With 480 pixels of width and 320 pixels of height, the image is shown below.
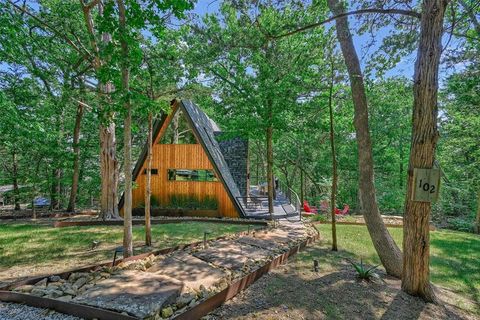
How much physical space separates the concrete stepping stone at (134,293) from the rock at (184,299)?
0.23 ft

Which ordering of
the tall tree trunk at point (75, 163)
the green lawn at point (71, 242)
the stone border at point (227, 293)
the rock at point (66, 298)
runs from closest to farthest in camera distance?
the stone border at point (227, 293) → the rock at point (66, 298) → the green lawn at point (71, 242) → the tall tree trunk at point (75, 163)

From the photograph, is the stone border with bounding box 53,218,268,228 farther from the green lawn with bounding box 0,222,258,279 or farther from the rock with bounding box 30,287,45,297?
the rock with bounding box 30,287,45,297

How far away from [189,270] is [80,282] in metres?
1.66

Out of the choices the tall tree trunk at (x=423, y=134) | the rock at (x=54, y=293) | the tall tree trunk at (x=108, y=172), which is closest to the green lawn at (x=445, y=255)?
the tall tree trunk at (x=423, y=134)

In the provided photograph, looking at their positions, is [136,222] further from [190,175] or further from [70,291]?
[70,291]

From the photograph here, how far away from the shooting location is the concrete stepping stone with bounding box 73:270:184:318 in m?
2.96

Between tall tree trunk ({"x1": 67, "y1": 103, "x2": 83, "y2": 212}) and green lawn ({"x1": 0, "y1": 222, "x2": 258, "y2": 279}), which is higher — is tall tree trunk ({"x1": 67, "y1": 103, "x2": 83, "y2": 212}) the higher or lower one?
the higher one

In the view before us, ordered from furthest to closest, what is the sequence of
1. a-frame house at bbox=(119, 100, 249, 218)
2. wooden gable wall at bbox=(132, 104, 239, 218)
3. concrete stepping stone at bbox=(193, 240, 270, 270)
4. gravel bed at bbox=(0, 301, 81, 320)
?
wooden gable wall at bbox=(132, 104, 239, 218) → a-frame house at bbox=(119, 100, 249, 218) → concrete stepping stone at bbox=(193, 240, 270, 270) → gravel bed at bbox=(0, 301, 81, 320)

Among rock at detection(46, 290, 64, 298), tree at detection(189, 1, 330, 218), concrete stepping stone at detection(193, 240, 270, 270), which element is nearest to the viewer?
rock at detection(46, 290, 64, 298)

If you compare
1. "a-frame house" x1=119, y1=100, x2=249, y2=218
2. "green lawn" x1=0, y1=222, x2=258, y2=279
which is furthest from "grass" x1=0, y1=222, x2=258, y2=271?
"a-frame house" x1=119, y1=100, x2=249, y2=218

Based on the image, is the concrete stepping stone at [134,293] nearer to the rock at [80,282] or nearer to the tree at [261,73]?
the rock at [80,282]

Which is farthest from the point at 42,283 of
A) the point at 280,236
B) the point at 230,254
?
the point at 280,236

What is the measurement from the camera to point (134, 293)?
3.29 meters

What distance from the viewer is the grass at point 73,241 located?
539 cm
